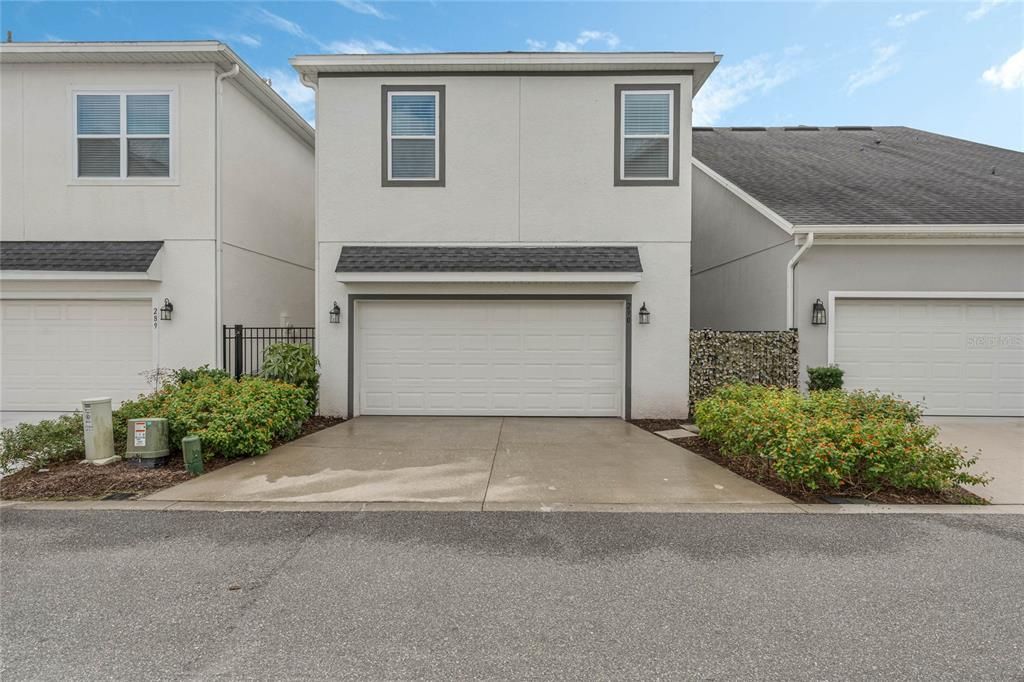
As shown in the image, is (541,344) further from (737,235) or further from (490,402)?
(737,235)

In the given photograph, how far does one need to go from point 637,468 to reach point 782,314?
4974 millimetres

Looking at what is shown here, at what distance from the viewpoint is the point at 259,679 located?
94.0 inches

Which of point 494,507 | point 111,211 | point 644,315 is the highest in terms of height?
point 111,211

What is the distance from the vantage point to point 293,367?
26.7 ft

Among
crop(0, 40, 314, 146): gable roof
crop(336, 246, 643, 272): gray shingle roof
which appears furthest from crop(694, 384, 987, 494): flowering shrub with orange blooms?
crop(0, 40, 314, 146): gable roof

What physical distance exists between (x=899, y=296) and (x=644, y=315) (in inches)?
175

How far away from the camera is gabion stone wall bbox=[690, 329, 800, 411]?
28.0ft

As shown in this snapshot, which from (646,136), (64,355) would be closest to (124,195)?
(64,355)

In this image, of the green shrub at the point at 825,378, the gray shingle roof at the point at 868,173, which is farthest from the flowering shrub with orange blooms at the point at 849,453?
the gray shingle roof at the point at 868,173

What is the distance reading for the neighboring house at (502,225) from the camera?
866 centimetres

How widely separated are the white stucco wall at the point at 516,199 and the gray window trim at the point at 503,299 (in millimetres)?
90

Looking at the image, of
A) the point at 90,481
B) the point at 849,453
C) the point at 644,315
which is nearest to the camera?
the point at 849,453

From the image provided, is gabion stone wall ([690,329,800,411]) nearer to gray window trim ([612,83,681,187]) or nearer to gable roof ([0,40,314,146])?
gray window trim ([612,83,681,187])

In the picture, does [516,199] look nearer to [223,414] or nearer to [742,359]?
[742,359]
